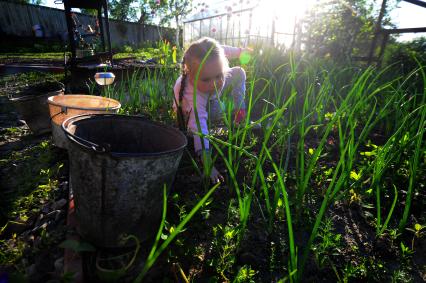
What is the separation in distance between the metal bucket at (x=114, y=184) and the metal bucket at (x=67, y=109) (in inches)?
20.1

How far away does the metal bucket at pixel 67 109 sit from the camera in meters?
1.56

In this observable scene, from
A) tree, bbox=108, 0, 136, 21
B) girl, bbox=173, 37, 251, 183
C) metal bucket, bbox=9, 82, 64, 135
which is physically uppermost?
tree, bbox=108, 0, 136, 21

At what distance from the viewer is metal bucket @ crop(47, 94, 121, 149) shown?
1.56 m

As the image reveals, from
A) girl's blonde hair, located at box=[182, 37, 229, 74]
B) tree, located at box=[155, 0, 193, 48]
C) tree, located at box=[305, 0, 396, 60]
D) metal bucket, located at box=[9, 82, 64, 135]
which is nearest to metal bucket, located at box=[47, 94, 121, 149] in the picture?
metal bucket, located at box=[9, 82, 64, 135]

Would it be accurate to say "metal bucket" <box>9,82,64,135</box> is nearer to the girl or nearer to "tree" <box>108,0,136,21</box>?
the girl

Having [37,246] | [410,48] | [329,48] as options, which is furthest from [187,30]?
[37,246]

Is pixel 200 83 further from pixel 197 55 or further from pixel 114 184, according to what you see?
pixel 114 184

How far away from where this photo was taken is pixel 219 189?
135cm

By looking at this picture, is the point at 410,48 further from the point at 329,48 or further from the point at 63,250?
the point at 63,250

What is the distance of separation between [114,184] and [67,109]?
0.94m

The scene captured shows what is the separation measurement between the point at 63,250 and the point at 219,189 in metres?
0.73

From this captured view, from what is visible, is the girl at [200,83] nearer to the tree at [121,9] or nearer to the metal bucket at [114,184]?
the metal bucket at [114,184]

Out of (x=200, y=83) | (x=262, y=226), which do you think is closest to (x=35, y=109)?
(x=200, y=83)

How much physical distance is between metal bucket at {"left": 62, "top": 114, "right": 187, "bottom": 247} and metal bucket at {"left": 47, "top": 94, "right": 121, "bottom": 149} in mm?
510
